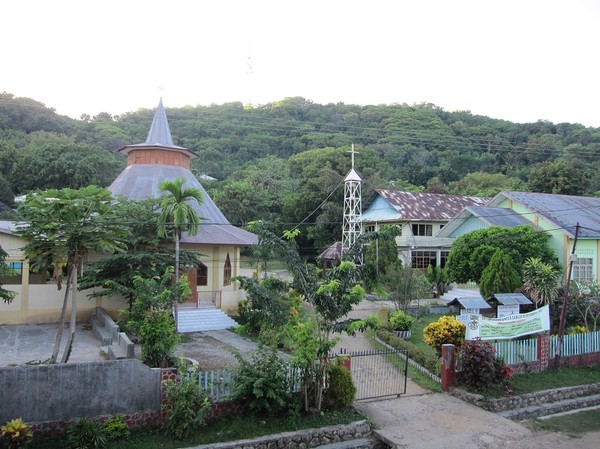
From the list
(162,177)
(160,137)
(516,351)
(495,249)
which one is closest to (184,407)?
(516,351)

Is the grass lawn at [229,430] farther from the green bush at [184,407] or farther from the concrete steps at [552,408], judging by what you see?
the concrete steps at [552,408]

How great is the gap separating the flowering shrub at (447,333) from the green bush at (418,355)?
46 cm

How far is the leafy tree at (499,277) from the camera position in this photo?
21000 mm

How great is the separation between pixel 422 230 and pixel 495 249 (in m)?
12.2

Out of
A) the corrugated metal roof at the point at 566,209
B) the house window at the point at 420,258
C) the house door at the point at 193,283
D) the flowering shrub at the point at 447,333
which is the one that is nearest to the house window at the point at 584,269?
the corrugated metal roof at the point at 566,209

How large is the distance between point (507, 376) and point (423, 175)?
54.5 meters

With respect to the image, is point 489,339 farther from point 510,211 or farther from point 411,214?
point 411,214

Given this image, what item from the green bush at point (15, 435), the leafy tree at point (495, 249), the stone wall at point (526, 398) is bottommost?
the stone wall at point (526, 398)

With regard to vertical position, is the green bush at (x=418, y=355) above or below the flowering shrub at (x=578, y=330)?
below

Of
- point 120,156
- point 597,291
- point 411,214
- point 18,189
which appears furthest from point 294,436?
point 120,156

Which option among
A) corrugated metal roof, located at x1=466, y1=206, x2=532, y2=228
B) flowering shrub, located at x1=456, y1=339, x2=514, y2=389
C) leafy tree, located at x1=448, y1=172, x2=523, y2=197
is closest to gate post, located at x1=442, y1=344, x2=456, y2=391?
flowering shrub, located at x1=456, y1=339, x2=514, y2=389

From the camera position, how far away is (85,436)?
29.0ft

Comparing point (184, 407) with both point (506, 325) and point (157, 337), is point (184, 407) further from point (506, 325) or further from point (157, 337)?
point (506, 325)

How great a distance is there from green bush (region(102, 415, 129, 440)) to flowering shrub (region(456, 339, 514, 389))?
29.6 ft
